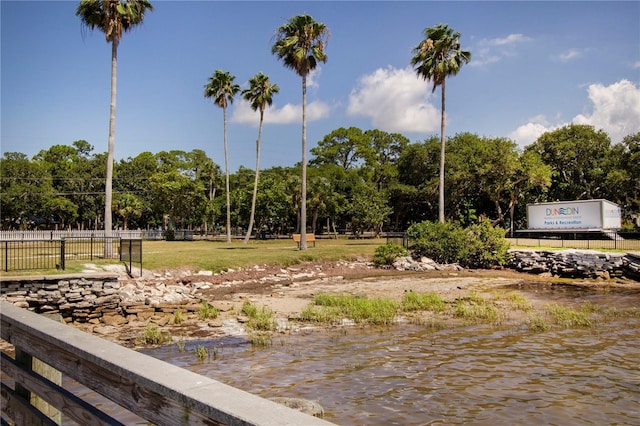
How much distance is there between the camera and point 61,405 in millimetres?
2887

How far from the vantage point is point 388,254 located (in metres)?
29.8

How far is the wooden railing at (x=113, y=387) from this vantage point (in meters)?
1.81

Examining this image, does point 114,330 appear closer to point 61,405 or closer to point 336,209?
point 61,405

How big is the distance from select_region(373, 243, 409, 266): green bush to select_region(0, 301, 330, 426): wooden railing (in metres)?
26.8

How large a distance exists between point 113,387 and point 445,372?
7617 millimetres

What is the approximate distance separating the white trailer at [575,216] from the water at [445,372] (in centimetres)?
2973

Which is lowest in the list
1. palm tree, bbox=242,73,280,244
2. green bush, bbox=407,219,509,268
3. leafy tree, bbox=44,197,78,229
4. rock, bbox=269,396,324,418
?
rock, bbox=269,396,324,418

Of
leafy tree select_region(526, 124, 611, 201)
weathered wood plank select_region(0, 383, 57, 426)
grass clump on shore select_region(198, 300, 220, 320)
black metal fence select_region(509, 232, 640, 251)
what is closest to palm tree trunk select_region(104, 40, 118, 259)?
grass clump on shore select_region(198, 300, 220, 320)

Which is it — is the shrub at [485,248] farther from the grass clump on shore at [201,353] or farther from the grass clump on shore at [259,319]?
the grass clump on shore at [201,353]

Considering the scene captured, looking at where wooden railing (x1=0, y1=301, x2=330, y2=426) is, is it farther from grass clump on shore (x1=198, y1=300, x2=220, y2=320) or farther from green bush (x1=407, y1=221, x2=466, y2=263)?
green bush (x1=407, y1=221, x2=466, y2=263)

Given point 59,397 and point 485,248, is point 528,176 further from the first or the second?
point 59,397

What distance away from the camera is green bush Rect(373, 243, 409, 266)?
2969cm

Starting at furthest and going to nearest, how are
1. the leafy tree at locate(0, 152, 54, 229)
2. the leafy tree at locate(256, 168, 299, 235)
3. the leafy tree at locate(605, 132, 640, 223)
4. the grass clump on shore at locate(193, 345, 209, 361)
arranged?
the leafy tree at locate(0, 152, 54, 229) < the leafy tree at locate(256, 168, 299, 235) < the leafy tree at locate(605, 132, 640, 223) < the grass clump on shore at locate(193, 345, 209, 361)

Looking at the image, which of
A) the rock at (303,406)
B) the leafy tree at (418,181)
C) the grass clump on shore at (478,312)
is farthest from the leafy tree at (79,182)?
the rock at (303,406)
